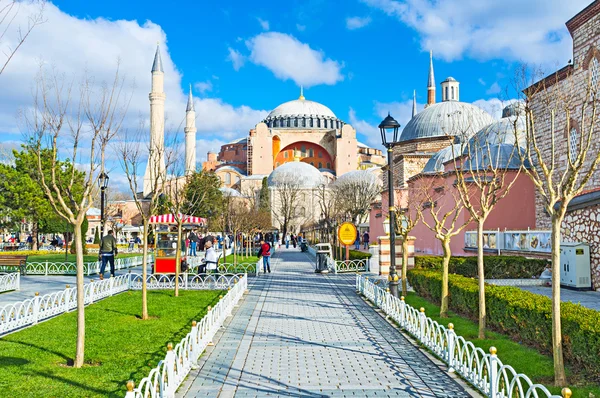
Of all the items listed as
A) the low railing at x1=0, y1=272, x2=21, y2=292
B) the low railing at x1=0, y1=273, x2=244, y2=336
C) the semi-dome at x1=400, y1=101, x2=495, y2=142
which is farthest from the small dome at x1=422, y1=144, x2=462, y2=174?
the low railing at x1=0, y1=272, x2=21, y2=292

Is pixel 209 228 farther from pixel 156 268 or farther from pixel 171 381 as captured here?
pixel 171 381

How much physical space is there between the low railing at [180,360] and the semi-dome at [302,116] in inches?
2584

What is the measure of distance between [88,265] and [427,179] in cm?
1605

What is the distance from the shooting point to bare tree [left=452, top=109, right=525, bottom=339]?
739 centimetres

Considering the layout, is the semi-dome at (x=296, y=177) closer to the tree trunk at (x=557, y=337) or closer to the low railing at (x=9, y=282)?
the low railing at (x=9, y=282)

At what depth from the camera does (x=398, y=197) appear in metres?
30.4

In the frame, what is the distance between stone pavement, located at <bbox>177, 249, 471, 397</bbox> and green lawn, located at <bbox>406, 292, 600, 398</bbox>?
80 cm

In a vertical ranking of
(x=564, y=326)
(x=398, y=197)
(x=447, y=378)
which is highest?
(x=398, y=197)

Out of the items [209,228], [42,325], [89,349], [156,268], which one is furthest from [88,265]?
[209,228]

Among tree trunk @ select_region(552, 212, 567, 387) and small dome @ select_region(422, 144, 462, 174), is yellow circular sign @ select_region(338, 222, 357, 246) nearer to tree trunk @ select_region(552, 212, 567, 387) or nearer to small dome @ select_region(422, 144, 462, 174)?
small dome @ select_region(422, 144, 462, 174)

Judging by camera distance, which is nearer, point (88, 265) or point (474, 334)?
point (474, 334)

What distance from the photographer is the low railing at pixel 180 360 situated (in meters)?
4.27

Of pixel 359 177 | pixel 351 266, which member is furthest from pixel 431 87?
pixel 351 266

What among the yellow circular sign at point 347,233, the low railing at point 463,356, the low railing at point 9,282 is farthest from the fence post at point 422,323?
the yellow circular sign at point 347,233
